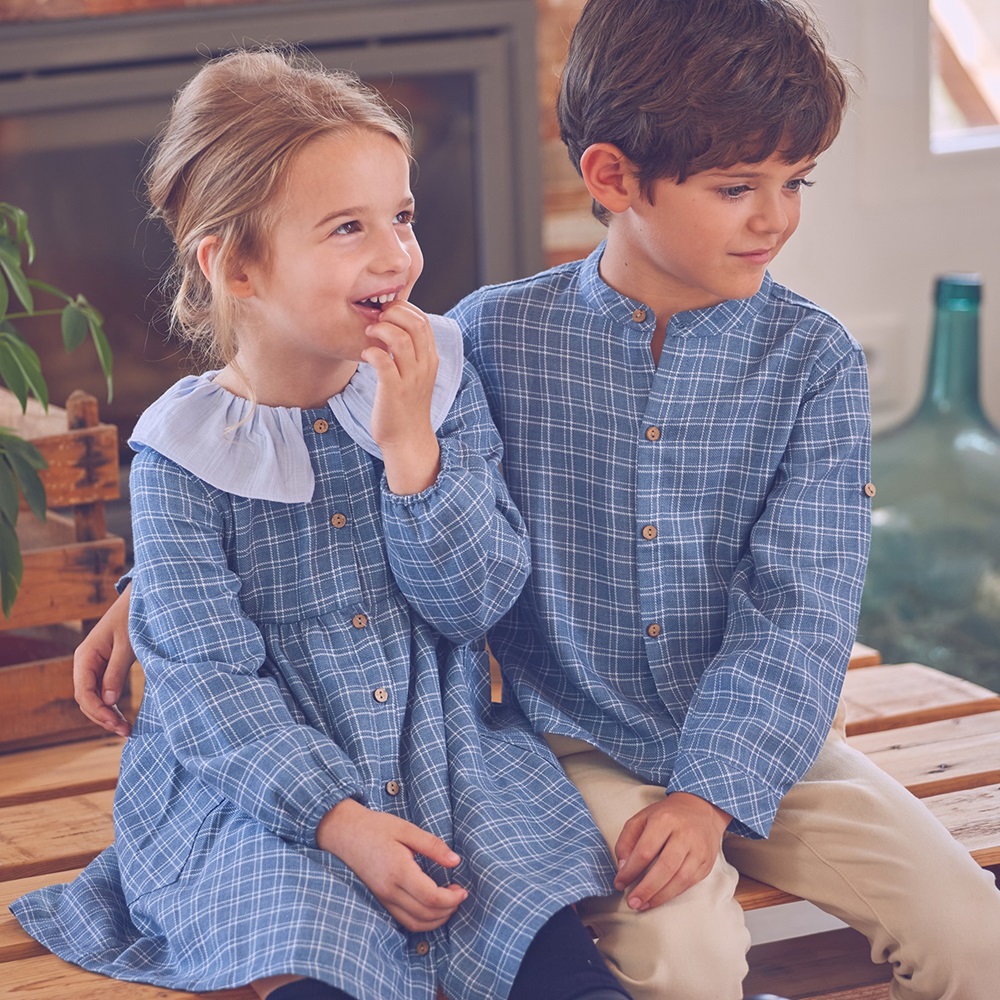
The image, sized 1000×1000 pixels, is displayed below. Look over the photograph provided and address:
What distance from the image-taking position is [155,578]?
3.43 feet

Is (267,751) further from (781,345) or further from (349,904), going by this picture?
(781,345)

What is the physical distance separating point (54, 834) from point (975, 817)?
0.83 metres

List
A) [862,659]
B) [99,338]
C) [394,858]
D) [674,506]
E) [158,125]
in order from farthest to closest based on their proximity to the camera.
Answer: [158,125]
[862,659]
[99,338]
[674,506]
[394,858]

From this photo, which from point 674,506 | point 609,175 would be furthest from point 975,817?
point 609,175

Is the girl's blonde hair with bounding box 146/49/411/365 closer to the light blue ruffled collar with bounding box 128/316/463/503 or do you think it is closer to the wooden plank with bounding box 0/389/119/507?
the light blue ruffled collar with bounding box 128/316/463/503

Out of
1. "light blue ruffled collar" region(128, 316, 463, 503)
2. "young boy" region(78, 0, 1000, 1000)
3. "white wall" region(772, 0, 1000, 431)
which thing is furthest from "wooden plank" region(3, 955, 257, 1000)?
"white wall" region(772, 0, 1000, 431)

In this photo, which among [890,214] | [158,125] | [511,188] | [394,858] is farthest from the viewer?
[890,214]

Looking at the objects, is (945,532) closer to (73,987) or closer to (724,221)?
Answer: (724,221)

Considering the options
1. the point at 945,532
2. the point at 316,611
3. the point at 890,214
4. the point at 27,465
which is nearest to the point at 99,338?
the point at 27,465

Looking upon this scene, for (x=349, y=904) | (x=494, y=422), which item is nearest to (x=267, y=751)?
(x=349, y=904)

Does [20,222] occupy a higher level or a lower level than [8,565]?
higher

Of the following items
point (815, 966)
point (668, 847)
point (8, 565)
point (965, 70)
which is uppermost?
point (965, 70)

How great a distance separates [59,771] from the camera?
4.65 feet

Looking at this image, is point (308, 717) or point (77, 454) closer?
point (308, 717)
